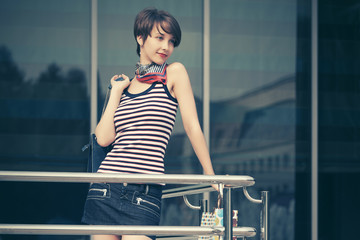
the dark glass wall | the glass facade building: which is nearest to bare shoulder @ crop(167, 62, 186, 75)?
the glass facade building

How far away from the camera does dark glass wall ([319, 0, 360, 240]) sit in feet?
21.2

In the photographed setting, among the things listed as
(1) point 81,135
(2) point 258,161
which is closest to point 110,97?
(1) point 81,135

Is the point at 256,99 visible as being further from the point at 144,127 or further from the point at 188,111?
the point at 144,127

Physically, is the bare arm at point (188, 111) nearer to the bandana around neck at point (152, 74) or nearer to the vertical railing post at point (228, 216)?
the bandana around neck at point (152, 74)

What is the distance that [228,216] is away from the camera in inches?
95.6

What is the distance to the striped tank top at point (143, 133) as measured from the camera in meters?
2.50

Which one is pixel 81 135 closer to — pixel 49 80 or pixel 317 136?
pixel 49 80

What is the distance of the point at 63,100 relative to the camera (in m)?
6.15

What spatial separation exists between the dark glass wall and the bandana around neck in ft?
13.9

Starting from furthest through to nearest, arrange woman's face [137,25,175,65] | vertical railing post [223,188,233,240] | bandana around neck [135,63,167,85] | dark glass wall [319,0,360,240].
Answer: dark glass wall [319,0,360,240] < woman's face [137,25,175,65] < bandana around neck [135,63,167,85] < vertical railing post [223,188,233,240]

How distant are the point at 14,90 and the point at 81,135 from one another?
86 cm

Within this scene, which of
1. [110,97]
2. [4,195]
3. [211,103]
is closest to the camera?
[110,97]

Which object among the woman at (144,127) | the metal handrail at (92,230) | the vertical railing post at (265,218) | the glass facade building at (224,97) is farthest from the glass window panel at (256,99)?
the metal handrail at (92,230)

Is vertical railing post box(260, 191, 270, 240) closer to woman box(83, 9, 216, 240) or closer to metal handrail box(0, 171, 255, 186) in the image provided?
woman box(83, 9, 216, 240)
